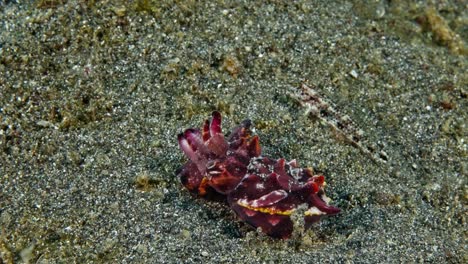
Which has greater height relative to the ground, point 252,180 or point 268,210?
point 252,180

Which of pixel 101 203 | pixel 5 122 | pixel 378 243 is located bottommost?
pixel 378 243

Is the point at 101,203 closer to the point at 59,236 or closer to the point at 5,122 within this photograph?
the point at 59,236

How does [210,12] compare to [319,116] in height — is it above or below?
above

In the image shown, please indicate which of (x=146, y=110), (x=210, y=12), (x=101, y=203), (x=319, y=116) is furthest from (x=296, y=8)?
(x=101, y=203)

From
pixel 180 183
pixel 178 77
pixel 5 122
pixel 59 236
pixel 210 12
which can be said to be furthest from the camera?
pixel 210 12

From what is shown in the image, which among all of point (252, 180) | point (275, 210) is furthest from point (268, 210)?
point (252, 180)

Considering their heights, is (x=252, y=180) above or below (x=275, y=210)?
above

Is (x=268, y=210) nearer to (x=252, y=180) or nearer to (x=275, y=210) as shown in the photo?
(x=275, y=210)

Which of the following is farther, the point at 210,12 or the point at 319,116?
the point at 210,12
